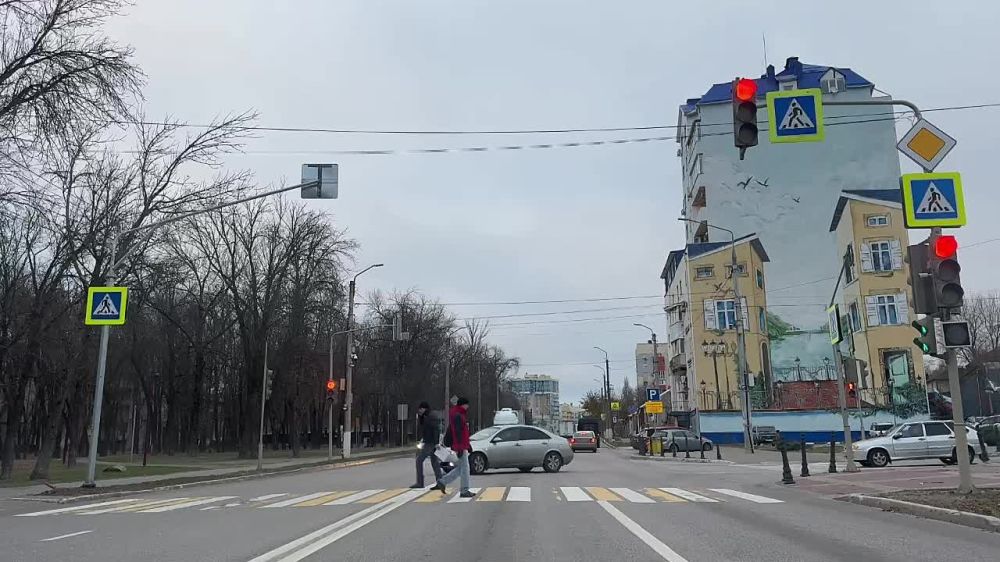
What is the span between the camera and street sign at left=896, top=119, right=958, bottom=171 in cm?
1338

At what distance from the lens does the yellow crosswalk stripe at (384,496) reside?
1473 cm

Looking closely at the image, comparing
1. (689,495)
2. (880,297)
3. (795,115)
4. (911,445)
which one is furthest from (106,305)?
(880,297)

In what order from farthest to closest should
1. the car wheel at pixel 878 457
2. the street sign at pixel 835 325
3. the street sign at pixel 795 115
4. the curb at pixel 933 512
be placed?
the car wheel at pixel 878 457 → the street sign at pixel 835 325 → the street sign at pixel 795 115 → the curb at pixel 933 512

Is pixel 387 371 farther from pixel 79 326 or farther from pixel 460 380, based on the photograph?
pixel 79 326

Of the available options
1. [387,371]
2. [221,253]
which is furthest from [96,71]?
[387,371]

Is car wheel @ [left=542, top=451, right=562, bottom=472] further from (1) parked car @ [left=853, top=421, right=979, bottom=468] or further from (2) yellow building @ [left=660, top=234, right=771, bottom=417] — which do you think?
(2) yellow building @ [left=660, top=234, right=771, bottom=417]

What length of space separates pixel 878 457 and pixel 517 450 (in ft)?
37.6

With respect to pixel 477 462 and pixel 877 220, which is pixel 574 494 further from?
pixel 877 220

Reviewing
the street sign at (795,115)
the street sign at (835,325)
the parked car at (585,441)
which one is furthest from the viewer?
the parked car at (585,441)

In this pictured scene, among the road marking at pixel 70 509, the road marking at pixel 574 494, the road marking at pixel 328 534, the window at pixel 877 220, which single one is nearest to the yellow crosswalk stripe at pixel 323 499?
the road marking at pixel 328 534

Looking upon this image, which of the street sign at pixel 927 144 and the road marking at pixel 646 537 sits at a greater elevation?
the street sign at pixel 927 144

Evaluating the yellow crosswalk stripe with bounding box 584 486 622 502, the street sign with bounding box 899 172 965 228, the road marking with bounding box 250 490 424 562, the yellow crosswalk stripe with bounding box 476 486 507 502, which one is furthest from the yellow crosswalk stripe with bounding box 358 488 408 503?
the street sign with bounding box 899 172 965 228

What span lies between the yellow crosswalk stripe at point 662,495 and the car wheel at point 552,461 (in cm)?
748

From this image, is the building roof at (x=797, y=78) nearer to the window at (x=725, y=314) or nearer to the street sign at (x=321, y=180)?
the window at (x=725, y=314)
